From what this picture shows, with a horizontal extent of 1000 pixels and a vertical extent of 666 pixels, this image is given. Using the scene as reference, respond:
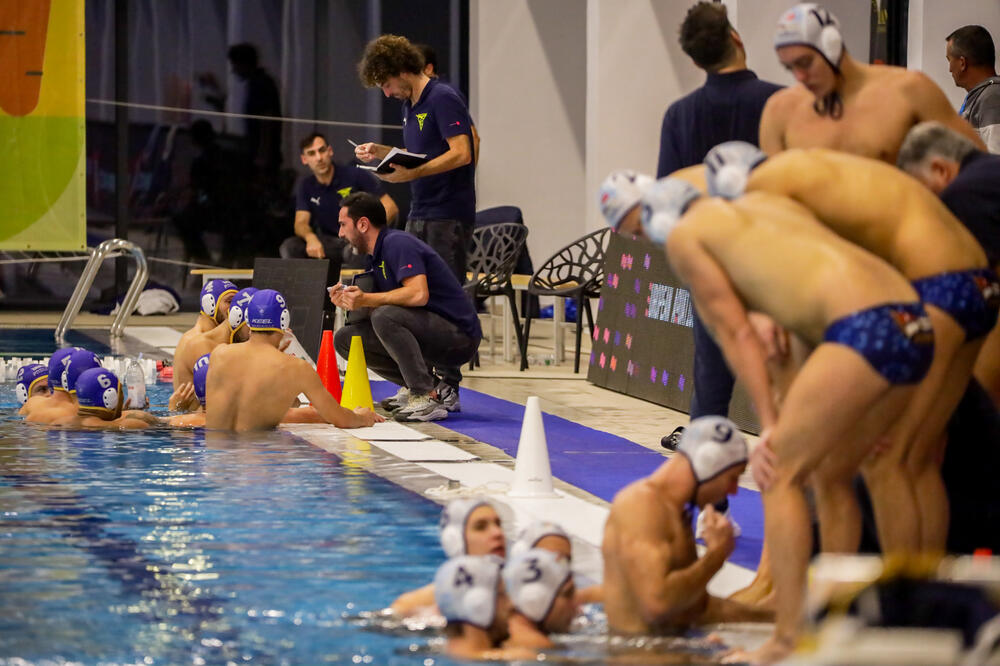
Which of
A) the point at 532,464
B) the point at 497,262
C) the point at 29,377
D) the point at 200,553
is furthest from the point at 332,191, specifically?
the point at 200,553

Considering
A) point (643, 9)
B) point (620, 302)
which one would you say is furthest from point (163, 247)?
point (620, 302)

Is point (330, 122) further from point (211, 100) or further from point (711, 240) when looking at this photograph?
point (711, 240)

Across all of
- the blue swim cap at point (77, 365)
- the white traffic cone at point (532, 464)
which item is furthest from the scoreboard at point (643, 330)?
the blue swim cap at point (77, 365)

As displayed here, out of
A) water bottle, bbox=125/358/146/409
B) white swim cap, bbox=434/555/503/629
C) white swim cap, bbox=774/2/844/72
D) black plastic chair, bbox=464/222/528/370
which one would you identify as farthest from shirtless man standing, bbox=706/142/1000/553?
black plastic chair, bbox=464/222/528/370

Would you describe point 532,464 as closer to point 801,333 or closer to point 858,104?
point 858,104

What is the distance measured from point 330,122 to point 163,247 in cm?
246

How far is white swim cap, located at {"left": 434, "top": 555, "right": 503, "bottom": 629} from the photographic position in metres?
3.78

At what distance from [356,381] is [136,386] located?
1384 mm

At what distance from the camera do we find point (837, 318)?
3.58 m

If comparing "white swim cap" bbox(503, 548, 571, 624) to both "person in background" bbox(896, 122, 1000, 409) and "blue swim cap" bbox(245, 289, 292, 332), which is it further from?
"blue swim cap" bbox(245, 289, 292, 332)

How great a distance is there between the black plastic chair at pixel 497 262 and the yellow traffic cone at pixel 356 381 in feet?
8.49

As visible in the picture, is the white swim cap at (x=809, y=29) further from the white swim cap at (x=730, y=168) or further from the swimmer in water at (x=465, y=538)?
the swimmer in water at (x=465, y=538)

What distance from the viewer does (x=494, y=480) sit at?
6.38 m

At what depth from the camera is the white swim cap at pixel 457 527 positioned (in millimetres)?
4102
